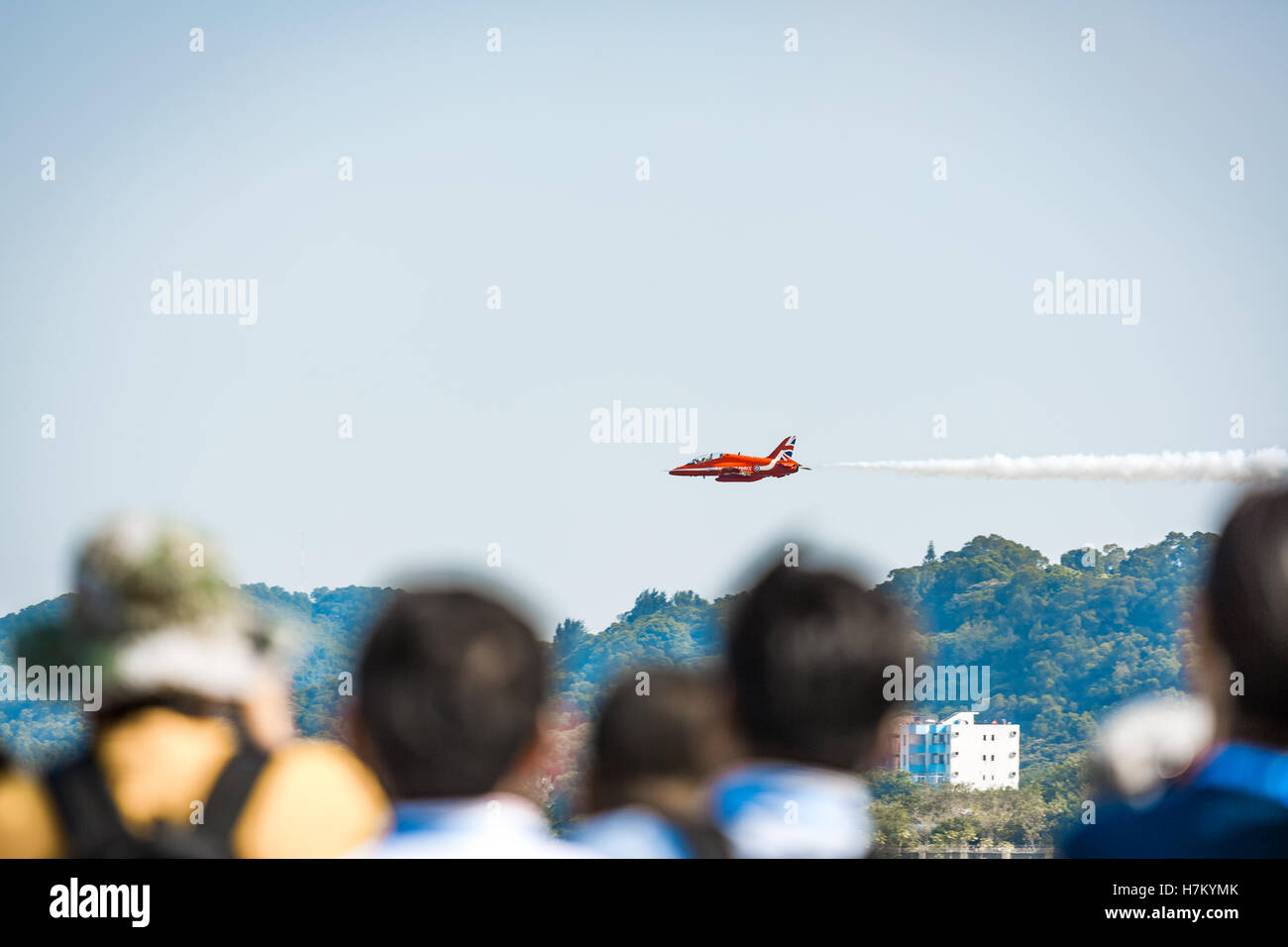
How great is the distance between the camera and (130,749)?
6660mm

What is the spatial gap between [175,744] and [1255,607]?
14.9 ft

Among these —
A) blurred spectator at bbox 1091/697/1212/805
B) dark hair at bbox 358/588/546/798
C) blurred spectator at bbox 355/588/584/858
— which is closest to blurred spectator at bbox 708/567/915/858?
blurred spectator at bbox 355/588/584/858

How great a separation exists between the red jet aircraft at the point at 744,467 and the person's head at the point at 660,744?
247 ft

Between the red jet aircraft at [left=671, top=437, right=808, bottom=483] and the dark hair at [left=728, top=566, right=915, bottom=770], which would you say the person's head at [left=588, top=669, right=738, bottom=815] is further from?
the red jet aircraft at [left=671, top=437, right=808, bottom=483]

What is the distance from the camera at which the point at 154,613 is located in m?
6.61

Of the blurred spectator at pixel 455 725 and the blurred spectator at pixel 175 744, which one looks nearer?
the blurred spectator at pixel 455 725

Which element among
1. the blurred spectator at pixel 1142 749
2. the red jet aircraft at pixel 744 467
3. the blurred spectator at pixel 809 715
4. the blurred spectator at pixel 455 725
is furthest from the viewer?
the red jet aircraft at pixel 744 467

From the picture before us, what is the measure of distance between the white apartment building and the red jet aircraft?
8427 cm

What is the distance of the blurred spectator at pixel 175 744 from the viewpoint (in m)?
6.53

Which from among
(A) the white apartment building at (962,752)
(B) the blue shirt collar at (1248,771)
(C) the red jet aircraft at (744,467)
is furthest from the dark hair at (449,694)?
(A) the white apartment building at (962,752)

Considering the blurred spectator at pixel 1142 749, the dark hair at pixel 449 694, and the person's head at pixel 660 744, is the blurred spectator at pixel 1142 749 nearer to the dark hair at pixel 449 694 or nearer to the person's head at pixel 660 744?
the person's head at pixel 660 744
